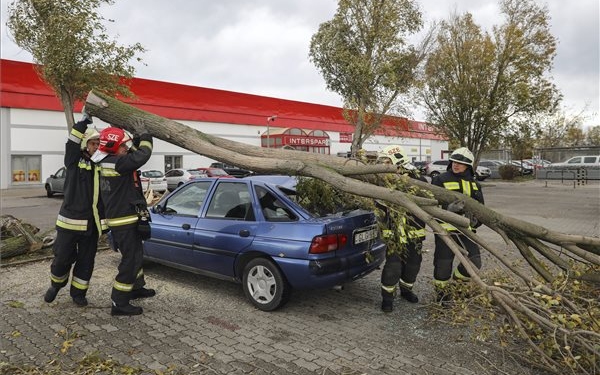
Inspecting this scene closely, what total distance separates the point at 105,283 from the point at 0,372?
7.41ft

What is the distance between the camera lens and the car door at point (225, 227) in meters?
4.54

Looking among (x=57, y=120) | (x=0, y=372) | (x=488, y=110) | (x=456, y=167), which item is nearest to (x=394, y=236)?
(x=456, y=167)

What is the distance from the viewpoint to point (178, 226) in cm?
513

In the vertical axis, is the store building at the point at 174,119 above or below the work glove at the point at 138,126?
above

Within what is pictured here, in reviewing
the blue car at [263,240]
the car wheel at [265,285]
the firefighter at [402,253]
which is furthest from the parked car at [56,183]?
the firefighter at [402,253]

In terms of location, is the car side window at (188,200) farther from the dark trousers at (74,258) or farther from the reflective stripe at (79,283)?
the reflective stripe at (79,283)

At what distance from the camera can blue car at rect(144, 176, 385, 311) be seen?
414 centimetres

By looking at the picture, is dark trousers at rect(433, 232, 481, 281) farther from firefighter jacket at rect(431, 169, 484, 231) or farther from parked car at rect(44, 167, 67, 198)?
parked car at rect(44, 167, 67, 198)

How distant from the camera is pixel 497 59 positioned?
22016mm

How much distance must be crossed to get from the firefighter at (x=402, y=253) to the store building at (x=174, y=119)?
14076 millimetres

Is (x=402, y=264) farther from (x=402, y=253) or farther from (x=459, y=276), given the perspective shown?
(x=459, y=276)

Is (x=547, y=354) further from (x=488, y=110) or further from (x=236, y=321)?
(x=488, y=110)

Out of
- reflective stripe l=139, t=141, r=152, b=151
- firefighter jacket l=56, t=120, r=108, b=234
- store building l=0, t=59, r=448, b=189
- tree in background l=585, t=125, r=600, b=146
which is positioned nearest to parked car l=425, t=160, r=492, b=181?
store building l=0, t=59, r=448, b=189

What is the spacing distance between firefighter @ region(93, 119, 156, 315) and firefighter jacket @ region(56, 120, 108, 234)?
219 mm
